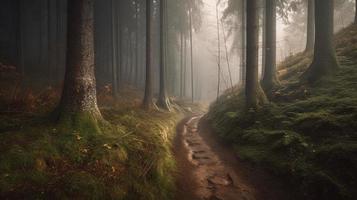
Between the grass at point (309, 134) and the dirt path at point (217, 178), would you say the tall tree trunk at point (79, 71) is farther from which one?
the grass at point (309, 134)

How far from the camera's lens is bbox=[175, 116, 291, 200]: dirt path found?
6695 mm

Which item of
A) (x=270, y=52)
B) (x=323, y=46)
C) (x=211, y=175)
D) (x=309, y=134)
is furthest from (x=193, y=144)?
(x=270, y=52)

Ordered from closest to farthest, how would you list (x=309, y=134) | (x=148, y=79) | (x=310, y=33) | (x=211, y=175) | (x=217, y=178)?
(x=309, y=134)
(x=217, y=178)
(x=211, y=175)
(x=148, y=79)
(x=310, y=33)

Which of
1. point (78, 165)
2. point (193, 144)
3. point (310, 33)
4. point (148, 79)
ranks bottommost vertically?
point (193, 144)

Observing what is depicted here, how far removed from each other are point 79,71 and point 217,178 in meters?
5.62

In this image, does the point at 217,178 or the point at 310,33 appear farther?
the point at 310,33

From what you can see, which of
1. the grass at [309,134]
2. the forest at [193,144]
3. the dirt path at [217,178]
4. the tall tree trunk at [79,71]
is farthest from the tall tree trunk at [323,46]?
the tall tree trunk at [79,71]

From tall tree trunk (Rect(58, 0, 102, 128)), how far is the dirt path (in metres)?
3.62

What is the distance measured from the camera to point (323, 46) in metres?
11.2

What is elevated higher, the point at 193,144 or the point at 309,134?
the point at 309,134

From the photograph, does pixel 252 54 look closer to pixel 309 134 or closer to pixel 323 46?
pixel 323 46

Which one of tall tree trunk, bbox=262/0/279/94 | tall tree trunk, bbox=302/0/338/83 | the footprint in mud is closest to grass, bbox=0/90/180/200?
the footprint in mud

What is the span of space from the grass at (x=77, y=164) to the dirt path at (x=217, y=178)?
618mm

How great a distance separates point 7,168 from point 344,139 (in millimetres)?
8149
